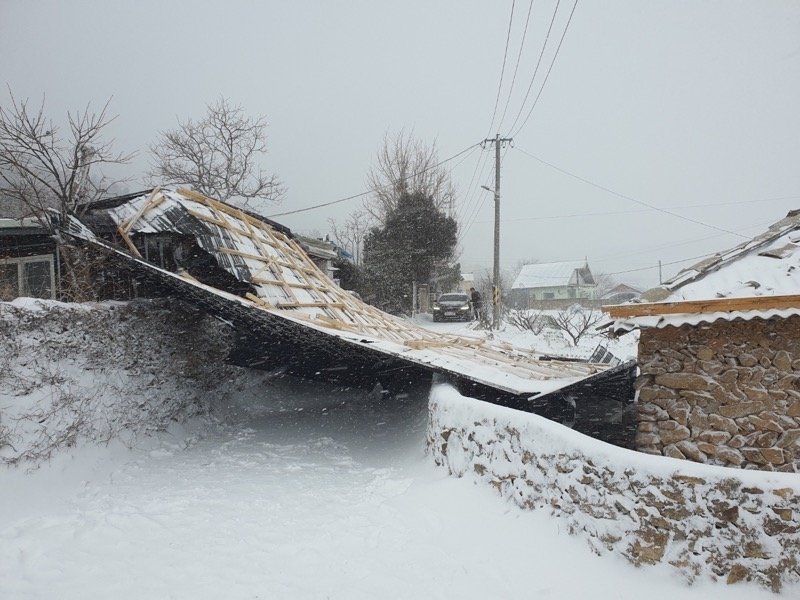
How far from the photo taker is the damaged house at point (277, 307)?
19.2ft

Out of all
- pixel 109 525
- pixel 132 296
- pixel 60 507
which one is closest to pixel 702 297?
pixel 109 525

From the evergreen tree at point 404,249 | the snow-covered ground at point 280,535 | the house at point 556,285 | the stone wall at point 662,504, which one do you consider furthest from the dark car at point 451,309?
the house at point 556,285

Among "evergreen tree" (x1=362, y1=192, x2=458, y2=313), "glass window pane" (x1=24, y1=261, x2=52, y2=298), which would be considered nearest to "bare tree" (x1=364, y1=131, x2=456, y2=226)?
"evergreen tree" (x1=362, y1=192, x2=458, y2=313)

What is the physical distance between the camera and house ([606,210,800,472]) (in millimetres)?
4109

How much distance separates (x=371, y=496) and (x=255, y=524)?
51.2 inches

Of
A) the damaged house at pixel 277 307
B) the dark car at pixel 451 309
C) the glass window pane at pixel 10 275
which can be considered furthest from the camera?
the dark car at pixel 451 309

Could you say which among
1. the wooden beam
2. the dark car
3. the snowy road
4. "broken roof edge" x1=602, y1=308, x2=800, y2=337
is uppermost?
the wooden beam

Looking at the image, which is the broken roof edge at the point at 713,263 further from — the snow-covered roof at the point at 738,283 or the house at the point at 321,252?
the house at the point at 321,252

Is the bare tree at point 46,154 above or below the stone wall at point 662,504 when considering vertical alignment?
above

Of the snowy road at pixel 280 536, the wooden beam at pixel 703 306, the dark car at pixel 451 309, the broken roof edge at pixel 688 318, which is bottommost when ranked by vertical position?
the snowy road at pixel 280 536

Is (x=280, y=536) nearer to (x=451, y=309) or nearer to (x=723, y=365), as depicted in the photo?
(x=723, y=365)

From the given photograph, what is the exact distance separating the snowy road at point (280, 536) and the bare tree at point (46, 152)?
5407mm

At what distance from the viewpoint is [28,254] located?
404 inches

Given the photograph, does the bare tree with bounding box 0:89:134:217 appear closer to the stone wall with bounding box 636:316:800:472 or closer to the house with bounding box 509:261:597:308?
the stone wall with bounding box 636:316:800:472
